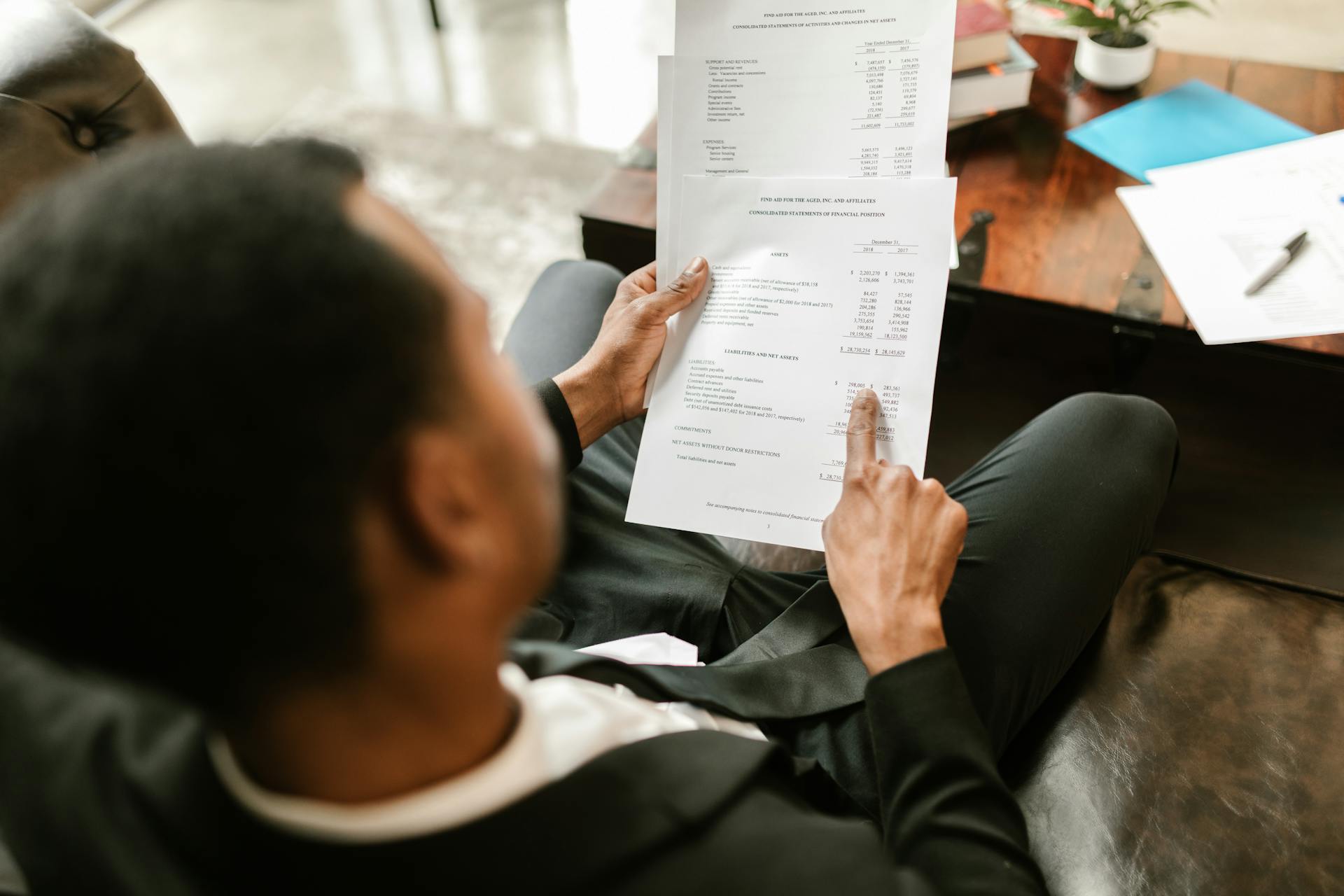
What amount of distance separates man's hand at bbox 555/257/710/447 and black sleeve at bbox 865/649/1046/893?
0.40 meters

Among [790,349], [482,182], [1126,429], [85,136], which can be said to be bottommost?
[482,182]

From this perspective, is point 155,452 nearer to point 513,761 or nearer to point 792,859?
point 513,761

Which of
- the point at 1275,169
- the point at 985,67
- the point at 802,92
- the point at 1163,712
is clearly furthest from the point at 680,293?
the point at 1275,169

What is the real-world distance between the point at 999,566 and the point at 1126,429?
23 centimetres

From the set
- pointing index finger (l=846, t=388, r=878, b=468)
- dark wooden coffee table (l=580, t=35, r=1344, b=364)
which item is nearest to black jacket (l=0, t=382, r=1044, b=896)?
pointing index finger (l=846, t=388, r=878, b=468)

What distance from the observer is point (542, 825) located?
0.45 m

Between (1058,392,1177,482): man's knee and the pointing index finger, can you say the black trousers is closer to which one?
(1058,392,1177,482): man's knee

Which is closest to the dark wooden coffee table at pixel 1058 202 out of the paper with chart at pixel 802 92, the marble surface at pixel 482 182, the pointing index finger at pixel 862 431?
the paper with chart at pixel 802 92

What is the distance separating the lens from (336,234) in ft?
1.16

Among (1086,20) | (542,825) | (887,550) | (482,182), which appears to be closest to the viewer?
(542,825)

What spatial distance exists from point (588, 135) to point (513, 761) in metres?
2.02

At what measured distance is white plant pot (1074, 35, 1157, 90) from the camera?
4.31 feet

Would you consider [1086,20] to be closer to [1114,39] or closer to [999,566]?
[1114,39]

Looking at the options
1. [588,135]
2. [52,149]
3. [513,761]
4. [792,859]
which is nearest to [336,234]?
[513,761]
